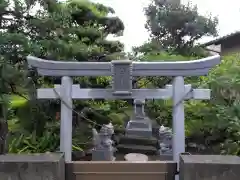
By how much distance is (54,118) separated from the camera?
726cm

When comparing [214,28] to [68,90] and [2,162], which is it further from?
[2,162]

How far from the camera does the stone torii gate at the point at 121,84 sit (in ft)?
16.0

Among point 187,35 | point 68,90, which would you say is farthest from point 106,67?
point 187,35

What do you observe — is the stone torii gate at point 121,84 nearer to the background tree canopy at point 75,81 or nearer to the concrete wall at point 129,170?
the background tree canopy at point 75,81

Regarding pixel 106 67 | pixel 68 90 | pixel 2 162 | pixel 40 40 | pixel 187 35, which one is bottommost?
pixel 2 162

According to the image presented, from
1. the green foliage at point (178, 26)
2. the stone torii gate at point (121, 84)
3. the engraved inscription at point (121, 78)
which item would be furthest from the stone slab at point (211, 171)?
the green foliage at point (178, 26)

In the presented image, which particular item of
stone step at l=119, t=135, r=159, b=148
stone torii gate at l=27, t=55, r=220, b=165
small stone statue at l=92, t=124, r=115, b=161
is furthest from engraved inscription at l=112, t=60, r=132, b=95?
stone step at l=119, t=135, r=159, b=148

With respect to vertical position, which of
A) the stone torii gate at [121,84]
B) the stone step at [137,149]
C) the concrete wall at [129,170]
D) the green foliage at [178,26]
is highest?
the green foliage at [178,26]

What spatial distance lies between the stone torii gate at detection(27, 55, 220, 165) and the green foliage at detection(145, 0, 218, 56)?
33.2 ft

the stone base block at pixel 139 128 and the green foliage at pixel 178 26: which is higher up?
the green foliage at pixel 178 26

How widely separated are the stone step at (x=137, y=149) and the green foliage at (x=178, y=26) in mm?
8547

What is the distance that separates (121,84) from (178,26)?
38.2 ft

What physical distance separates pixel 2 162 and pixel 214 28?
15.1 metres

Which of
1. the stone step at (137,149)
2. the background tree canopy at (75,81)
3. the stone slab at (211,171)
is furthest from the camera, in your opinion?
the stone step at (137,149)
